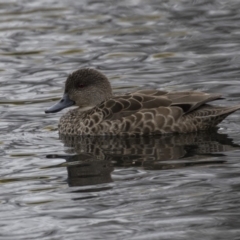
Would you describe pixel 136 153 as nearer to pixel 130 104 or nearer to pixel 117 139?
pixel 117 139

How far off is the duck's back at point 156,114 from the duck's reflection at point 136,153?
0.11 meters

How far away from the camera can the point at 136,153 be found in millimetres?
12031

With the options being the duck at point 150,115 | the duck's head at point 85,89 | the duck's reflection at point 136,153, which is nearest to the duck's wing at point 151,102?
the duck at point 150,115

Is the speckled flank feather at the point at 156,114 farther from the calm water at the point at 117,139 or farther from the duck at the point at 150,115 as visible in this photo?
the calm water at the point at 117,139

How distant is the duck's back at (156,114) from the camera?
12898 millimetres

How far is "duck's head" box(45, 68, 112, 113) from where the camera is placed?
1359 cm

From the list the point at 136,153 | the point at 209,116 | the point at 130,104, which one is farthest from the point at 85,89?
the point at 136,153

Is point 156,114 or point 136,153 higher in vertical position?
point 156,114

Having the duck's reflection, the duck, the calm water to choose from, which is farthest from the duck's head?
the duck's reflection

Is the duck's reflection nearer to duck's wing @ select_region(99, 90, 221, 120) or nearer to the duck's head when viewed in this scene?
duck's wing @ select_region(99, 90, 221, 120)

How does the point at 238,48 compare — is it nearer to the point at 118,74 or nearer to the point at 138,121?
the point at 118,74

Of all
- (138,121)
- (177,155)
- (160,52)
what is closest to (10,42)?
(160,52)

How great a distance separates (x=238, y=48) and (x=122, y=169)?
6.65 m

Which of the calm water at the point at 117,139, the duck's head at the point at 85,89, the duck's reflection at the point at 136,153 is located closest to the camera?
the calm water at the point at 117,139
